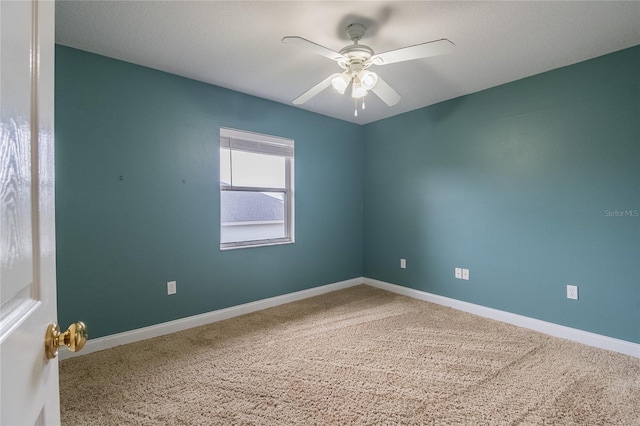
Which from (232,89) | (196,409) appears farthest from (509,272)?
(232,89)

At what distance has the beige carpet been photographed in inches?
66.3

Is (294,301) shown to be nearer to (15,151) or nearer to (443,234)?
(443,234)

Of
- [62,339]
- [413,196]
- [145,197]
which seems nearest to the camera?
[62,339]

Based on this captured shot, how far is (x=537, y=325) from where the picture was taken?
2820 millimetres

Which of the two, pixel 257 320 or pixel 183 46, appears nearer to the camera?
pixel 183 46

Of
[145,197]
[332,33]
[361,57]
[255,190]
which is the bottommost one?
[145,197]

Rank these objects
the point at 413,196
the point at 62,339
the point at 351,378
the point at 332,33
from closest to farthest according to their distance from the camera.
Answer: the point at 62,339, the point at 351,378, the point at 332,33, the point at 413,196

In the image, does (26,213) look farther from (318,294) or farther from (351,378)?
(318,294)

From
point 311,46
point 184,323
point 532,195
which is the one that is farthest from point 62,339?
point 532,195

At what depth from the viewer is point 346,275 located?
430cm

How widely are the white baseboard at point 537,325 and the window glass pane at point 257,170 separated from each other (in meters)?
2.13

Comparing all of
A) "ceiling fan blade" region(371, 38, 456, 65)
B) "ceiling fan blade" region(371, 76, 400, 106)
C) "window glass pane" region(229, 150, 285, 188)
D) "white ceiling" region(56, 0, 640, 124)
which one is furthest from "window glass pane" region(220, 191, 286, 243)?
"ceiling fan blade" region(371, 38, 456, 65)

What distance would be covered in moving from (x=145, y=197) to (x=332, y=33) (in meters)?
2.02

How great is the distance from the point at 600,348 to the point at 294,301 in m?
2.84
